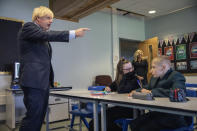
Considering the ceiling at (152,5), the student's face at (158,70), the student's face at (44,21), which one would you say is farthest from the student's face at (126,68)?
the ceiling at (152,5)

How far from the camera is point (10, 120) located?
311 centimetres

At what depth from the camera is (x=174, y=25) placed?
5379 mm

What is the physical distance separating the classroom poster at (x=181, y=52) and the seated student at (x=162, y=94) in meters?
3.70

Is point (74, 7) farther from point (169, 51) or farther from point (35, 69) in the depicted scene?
point (169, 51)

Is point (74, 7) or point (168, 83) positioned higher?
point (74, 7)

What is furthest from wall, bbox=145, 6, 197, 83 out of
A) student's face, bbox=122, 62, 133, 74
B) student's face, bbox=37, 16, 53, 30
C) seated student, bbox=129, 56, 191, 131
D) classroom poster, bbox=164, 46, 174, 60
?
student's face, bbox=37, 16, 53, 30

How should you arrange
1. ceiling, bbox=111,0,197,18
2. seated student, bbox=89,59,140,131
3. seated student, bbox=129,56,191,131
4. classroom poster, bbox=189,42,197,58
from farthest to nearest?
classroom poster, bbox=189,42,197,58
ceiling, bbox=111,0,197,18
seated student, bbox=89,59,140,131
seated student, bbox=129,56,191,131

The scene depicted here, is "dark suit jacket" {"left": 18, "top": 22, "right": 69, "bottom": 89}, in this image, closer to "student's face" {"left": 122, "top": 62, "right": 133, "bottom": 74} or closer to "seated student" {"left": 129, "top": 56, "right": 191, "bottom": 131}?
"seated student" {"left": 129, "top": 56, "right": 191, "bottom": 131}

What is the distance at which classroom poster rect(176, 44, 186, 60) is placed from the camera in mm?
5105

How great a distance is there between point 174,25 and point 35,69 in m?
4.93

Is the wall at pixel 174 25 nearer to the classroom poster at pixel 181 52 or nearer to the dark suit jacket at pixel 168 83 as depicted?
the classroom poster at pixel 181 52

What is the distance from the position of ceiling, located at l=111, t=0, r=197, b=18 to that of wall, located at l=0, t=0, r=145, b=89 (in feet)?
1.80

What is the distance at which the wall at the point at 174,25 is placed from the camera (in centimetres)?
500

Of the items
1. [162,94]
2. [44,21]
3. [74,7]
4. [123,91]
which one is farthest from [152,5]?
[44,21]
